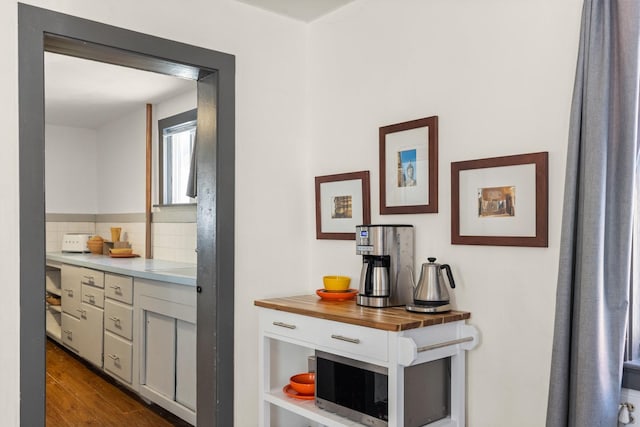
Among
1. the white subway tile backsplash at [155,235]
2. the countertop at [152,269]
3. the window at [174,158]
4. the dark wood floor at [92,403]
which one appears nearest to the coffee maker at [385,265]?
the countertop at [152,269]

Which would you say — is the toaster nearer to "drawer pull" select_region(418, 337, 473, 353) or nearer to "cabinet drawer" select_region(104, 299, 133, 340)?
"cabinet drawer" select_region(104, 299, 133, 340)

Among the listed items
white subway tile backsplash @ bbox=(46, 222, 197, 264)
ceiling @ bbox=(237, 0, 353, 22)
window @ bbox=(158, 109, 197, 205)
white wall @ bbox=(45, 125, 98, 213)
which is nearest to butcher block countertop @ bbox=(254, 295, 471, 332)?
ceiling @ bbox=(237, 0, 353, 22)

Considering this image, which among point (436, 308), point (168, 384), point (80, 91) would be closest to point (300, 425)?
point (168, 384)

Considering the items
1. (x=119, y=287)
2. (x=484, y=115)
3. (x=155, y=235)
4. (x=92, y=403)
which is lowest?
(x=92, y=403)

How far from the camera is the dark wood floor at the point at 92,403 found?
3.37m

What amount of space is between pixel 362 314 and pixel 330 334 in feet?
0.56

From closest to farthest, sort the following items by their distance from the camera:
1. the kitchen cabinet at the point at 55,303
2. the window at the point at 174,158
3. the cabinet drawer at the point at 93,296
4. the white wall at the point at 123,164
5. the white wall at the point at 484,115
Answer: the white wall at the point at 484,115 → the cabinet drawer at the point at 93,296 → the window at the point at 174,158 → the white wall at the point at 123,164 → the kitchen cabinet at the point at 55,303

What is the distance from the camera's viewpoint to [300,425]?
2959mm

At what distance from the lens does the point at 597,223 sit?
1718 millimetres

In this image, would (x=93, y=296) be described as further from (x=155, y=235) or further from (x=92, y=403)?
(x=92, y=403)

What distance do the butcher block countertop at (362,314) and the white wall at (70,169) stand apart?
3877 millimetres

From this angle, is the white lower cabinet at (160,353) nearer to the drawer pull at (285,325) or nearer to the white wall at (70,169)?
the drawer pull at (285,325)

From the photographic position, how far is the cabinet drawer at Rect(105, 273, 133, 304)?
3672mm

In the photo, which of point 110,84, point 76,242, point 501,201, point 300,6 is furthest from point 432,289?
point 76,242
